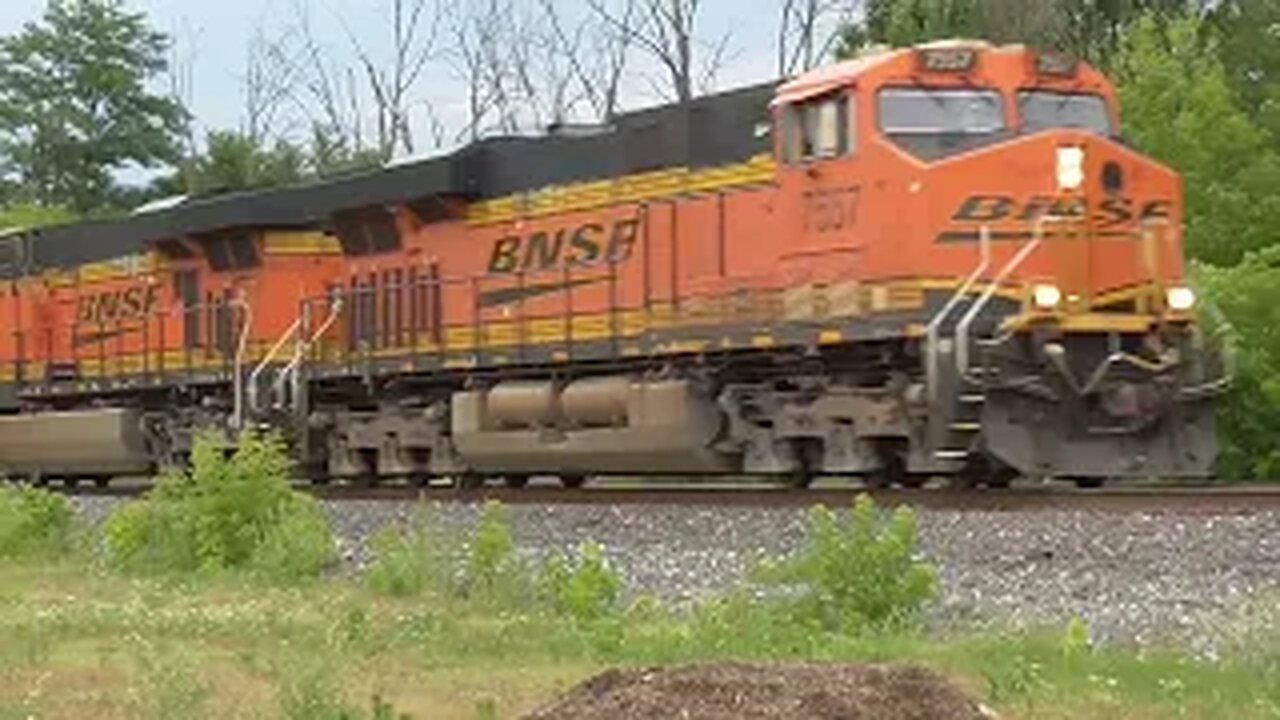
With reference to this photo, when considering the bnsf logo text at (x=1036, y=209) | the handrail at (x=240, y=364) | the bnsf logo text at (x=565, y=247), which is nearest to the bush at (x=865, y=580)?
the bnsf logo text at (x=1036, y=209)

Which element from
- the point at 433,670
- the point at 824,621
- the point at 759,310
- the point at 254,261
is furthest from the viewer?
the point at 254,261

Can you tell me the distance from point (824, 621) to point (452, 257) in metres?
12.8

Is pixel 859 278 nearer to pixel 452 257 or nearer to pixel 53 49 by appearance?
pixel 452 257

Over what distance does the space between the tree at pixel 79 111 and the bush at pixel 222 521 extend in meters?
58.9

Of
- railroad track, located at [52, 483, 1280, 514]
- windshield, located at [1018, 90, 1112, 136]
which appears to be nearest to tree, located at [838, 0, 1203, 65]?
railroad track, located at [52, 483, 1280, 514]

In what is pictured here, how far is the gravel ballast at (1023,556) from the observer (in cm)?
942

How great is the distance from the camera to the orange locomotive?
15.2 meters

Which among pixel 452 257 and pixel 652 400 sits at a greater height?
pixel 452 257

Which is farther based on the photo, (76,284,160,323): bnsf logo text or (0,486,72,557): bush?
(76,284,160,323): bnsf logo text

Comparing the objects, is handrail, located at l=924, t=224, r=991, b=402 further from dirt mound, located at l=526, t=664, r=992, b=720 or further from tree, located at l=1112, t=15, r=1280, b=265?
tree, located at l=1112, t=15, r=1280, b=265

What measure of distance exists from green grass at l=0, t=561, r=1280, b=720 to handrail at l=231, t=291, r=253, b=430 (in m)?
13.0

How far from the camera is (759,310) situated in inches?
659

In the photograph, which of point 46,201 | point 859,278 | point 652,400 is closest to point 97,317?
point 652,400

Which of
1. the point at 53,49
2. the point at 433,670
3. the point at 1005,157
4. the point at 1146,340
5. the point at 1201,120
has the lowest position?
the point at 433,670
